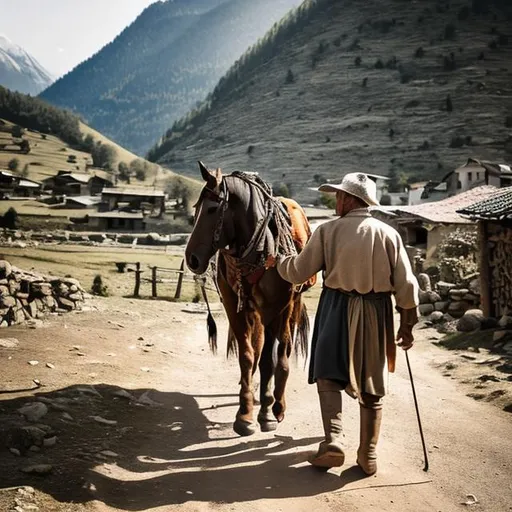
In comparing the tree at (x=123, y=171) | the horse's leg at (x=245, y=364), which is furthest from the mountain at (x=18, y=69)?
the horse's leg at (x=245, y=364)

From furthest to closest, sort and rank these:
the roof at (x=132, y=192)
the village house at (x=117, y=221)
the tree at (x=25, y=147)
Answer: the roof at (x=132, y=192)
the village house at (x=117, y=221)
the tree at (x=25, y=147)

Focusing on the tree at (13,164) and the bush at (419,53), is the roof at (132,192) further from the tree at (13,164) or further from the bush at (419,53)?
the bush at (419,53)

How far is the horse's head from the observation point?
4.09m

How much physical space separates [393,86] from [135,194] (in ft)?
296

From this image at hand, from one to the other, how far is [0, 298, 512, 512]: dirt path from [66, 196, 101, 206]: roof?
275 inches

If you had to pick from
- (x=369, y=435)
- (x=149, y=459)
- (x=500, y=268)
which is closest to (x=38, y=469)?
(x=149, y=459)

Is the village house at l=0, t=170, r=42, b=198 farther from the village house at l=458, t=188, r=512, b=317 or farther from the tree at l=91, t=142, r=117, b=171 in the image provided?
the village house at l=458, t=188, r=512, b=317

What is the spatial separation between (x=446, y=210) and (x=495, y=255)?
10355 mm

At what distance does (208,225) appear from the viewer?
4.13m

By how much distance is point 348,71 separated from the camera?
107m

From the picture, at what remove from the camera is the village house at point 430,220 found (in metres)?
18.8

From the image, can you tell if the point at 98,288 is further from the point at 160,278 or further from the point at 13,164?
the point at 160,278

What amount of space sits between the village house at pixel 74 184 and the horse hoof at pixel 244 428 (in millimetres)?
9310

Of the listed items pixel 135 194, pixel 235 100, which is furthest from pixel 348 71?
pixel 135 194
